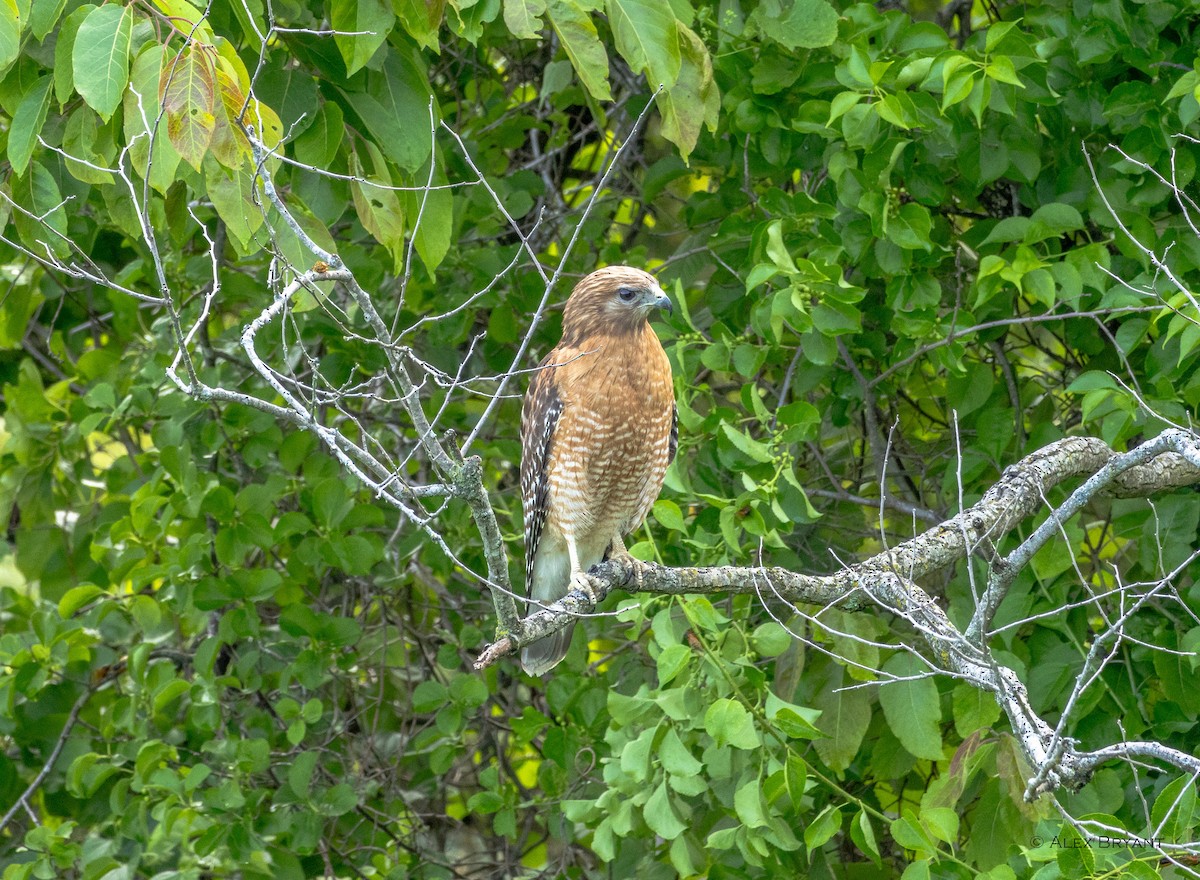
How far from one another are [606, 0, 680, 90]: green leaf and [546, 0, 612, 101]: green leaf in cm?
6

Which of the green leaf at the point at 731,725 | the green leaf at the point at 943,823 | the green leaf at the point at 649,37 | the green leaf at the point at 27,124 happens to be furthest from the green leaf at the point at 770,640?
the green leaf at the point at 27,124

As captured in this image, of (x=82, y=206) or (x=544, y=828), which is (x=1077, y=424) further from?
(x=82, y=206)

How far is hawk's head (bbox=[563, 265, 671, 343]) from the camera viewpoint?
167 inches

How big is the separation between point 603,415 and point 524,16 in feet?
4.88

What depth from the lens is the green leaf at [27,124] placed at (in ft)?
10.0

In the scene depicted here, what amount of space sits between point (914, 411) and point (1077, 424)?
589 millimetres

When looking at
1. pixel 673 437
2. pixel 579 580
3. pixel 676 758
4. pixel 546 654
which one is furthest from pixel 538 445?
pixel 676 758

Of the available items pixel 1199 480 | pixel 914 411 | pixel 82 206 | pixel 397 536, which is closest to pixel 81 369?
pixel 82 206

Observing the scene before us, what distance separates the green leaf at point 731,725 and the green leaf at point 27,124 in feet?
6.97

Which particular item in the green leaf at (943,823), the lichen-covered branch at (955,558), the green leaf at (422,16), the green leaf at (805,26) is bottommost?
the green leaf at (943,823)

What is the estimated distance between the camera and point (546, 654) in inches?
186

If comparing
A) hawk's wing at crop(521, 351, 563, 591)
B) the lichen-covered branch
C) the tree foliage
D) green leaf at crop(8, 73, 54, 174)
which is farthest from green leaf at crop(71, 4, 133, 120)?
hawk's wing at crop(521, 351, 563, 591)

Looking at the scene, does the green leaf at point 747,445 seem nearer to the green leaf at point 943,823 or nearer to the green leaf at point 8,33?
the green leaf at point 943,823
